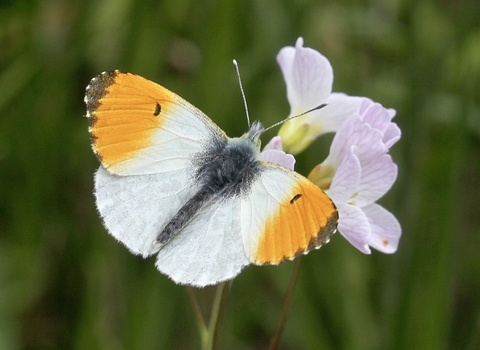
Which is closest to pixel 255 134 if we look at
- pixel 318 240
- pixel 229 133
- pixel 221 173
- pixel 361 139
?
pixel 221 173

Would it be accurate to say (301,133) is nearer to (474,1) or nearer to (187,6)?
(474,1)

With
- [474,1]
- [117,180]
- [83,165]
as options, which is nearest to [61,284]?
[83,165]

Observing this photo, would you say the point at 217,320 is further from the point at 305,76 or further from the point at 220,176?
the point at 305,76

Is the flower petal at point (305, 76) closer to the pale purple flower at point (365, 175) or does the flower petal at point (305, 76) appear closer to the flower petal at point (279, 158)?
the pale purple flower at point (365, 175)

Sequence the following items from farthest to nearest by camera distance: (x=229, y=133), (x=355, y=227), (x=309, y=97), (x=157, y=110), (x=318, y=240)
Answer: (x=229, y=133)
(x=309, y=97)
(x=157, y=110)
(x=355, y=227)
(x=318, y=240)

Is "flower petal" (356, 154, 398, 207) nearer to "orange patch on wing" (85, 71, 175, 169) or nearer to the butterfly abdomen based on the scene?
the butterfly abdomen

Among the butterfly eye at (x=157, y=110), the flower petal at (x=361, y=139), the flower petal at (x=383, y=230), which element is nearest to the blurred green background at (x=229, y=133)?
the flower petal at (x=383, y=230)
